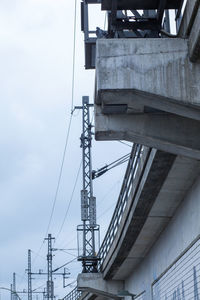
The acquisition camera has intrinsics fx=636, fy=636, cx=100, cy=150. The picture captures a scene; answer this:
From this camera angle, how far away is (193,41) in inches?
374

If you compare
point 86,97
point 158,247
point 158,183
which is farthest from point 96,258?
point 158,183

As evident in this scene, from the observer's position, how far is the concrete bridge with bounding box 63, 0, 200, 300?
31.4 feet

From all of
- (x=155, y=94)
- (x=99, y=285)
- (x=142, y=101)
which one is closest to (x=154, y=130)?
(x=142, y=101)

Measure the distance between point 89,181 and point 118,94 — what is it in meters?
25.0

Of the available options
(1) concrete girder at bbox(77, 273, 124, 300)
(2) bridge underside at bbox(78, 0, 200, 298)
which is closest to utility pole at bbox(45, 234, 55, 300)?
(1) concrete girder at bbox(77, 273, 124, 300)

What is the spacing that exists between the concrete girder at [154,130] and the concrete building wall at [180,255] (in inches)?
141

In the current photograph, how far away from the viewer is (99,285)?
102 feet

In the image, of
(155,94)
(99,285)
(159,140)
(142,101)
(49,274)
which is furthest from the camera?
(49,274)

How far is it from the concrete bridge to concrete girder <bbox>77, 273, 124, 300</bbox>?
272 inches

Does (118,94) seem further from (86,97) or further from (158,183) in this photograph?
(86,97)

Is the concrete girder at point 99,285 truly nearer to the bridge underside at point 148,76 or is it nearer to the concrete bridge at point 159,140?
the concrete bridge at point 159,140

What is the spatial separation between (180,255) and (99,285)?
15250mm

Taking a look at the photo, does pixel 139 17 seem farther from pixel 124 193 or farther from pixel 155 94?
pixel 124 193

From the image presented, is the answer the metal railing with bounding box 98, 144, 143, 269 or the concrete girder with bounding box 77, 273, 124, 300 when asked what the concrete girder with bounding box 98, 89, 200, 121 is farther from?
the concrete girder with bounding box 77, 273, 124, 300
